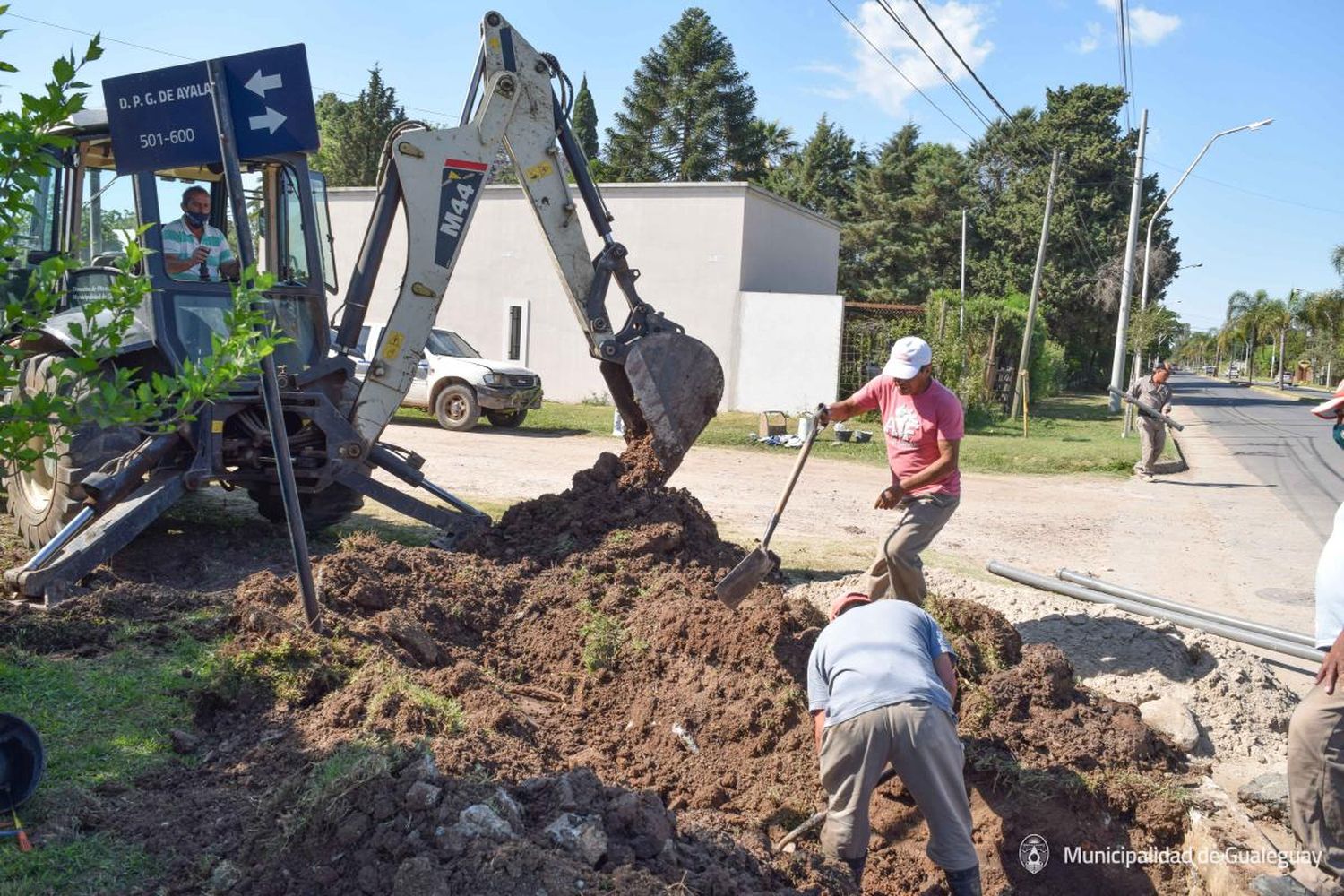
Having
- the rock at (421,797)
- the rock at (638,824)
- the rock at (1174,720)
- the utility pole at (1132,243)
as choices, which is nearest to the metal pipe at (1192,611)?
the rock at (1174,720)

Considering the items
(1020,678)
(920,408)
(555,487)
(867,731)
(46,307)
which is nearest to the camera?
(46,307)

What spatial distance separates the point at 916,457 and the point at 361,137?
44.0 m

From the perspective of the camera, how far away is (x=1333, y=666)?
424 cm

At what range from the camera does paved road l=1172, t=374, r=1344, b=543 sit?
53.0 ft

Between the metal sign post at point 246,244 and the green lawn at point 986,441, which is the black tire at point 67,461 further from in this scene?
the green lawn at point 986,441

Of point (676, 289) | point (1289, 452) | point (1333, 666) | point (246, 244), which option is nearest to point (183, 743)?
point (246, 244)

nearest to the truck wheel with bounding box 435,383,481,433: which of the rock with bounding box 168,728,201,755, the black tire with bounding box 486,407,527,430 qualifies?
the black tire with bounding box 486,407,527,430

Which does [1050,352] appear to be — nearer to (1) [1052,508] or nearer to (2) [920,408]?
(1) [1052,508]

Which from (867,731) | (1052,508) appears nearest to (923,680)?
(867,731)

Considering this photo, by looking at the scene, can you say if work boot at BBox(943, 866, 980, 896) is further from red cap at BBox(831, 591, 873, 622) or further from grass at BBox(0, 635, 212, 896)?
grass at BBox(0, 635, 212, 896)

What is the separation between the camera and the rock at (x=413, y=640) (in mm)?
5891

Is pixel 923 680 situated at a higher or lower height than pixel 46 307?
lower

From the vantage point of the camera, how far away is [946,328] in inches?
1021

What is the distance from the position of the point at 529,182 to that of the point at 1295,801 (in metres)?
6.38
